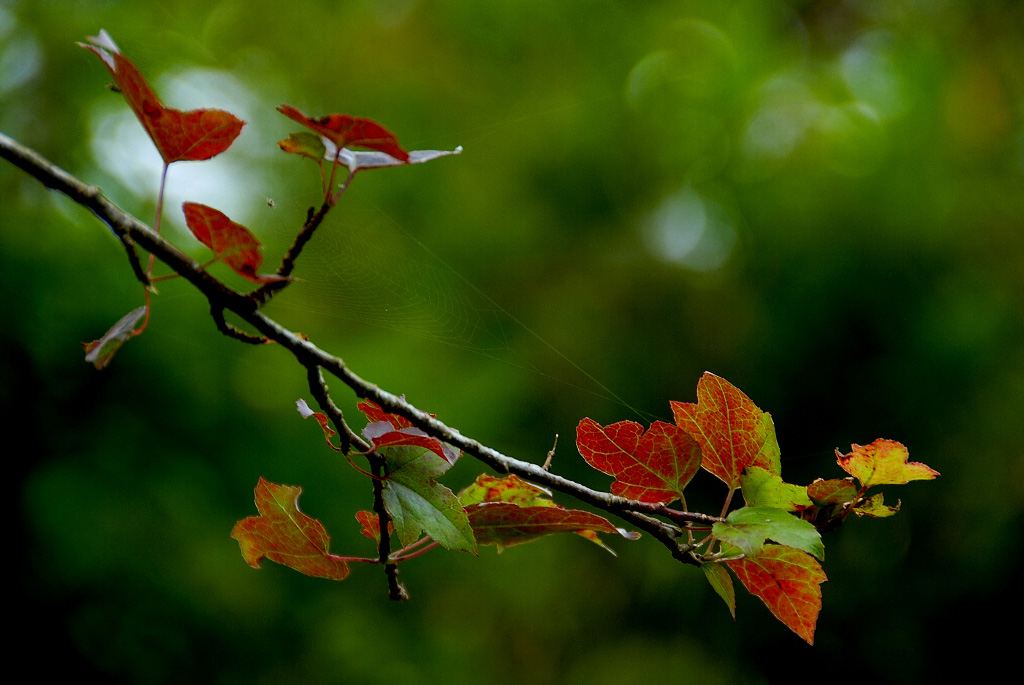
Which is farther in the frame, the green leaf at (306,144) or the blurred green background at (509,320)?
the blurred green background at (509,320)

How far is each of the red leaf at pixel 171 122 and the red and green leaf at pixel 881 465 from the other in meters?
0.34

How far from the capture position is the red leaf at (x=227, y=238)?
29cm

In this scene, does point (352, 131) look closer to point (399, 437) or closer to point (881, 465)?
point (399, 437)

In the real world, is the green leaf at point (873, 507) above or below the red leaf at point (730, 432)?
below

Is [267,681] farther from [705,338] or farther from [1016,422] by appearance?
[1016,422]

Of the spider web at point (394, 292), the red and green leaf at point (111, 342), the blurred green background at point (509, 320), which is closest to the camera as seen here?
the red and green leaf at point (111, 342)

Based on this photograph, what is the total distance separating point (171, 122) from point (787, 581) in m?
0.38

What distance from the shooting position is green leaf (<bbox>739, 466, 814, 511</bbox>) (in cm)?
36

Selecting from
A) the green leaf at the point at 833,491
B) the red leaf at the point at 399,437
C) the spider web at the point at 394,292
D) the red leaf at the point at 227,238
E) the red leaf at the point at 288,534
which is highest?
the spider web at the point at 394,292

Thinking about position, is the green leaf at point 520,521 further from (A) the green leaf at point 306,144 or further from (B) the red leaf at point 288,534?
(A) the green leaf at point 306,144

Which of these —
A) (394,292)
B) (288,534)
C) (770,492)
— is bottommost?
(288,534)

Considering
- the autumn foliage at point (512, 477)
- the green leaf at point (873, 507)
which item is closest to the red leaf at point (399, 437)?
the autumn foliage at point (512, 477)

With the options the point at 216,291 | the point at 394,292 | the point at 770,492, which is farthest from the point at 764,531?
the point at 394,292

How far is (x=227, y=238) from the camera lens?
0.30m
